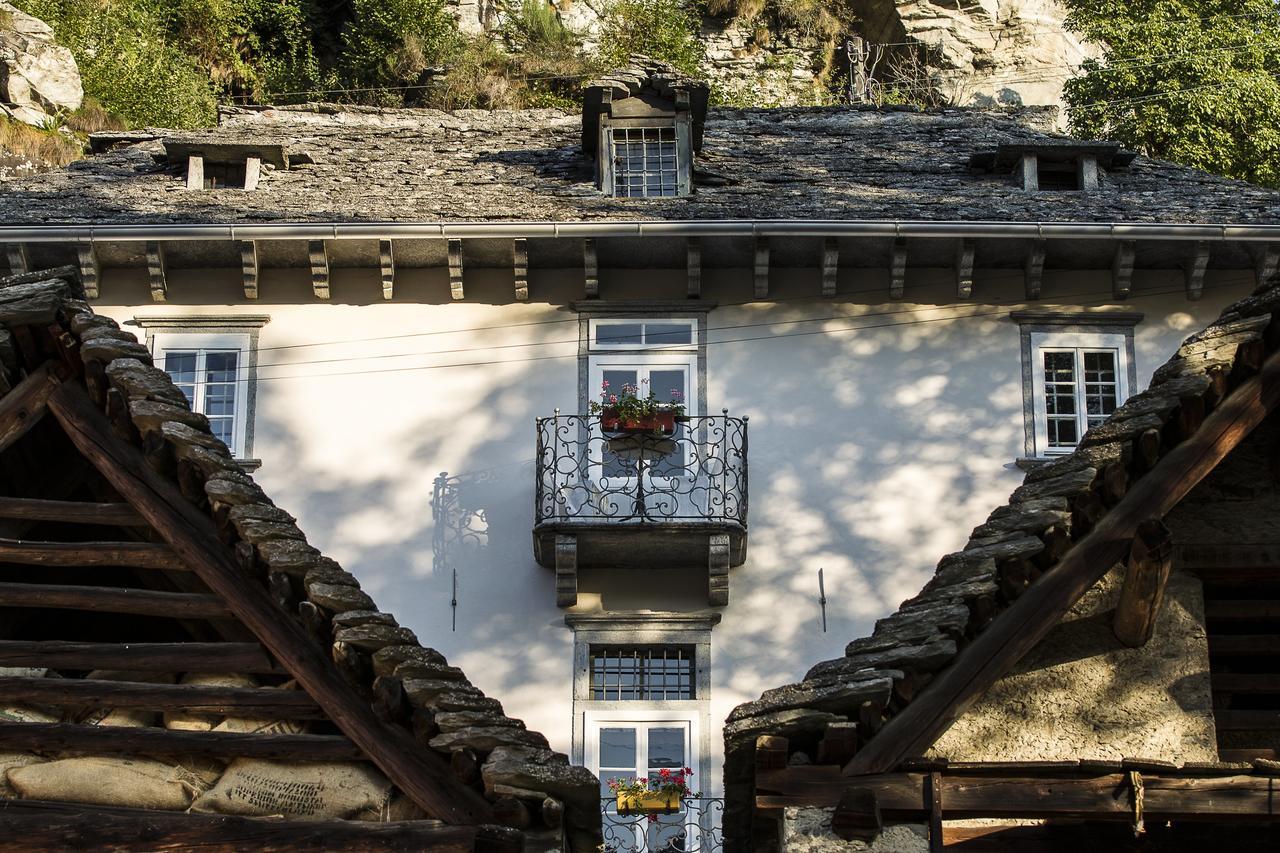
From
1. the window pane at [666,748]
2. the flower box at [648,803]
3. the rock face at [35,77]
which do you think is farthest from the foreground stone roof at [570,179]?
the rock face at [35,77]

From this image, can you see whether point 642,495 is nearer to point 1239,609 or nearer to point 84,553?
point 1239,609

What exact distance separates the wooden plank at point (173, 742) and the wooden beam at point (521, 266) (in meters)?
11.2

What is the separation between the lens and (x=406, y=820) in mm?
7668

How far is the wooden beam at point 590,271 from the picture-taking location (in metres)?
18.8

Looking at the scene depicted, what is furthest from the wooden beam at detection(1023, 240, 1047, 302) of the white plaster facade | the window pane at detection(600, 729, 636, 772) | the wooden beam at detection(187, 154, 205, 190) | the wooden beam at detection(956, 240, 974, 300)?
the wooden beam at detection(187, 154, 205, 190)

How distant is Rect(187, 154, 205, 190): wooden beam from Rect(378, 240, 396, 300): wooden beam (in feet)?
8.22

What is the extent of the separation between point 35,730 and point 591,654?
9.65 meters

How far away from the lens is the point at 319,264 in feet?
62.2

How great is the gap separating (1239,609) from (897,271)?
32.4 ft

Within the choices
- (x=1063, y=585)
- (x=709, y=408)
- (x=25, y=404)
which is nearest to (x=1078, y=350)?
(x=709, y=408)

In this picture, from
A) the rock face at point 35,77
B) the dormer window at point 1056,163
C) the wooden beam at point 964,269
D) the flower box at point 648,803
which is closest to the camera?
the flower box at point 648,803

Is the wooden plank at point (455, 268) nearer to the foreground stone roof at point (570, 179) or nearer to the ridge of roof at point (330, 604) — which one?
the foreground stone roof at point (570, 179)

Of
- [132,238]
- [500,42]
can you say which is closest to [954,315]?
[132,238]

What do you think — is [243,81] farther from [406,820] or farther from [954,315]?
[406,820]
